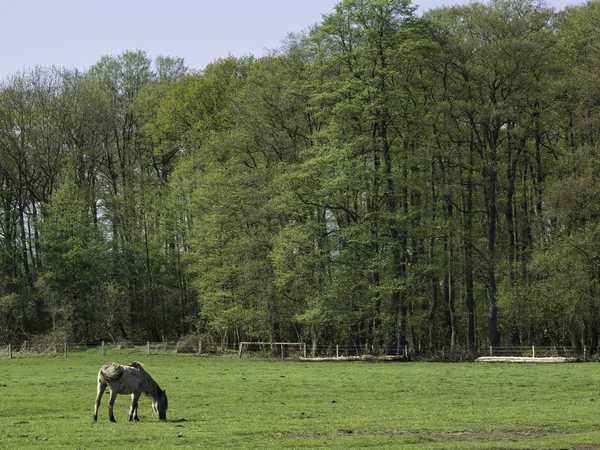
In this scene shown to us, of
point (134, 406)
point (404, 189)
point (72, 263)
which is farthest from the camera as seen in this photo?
point (72, 263)

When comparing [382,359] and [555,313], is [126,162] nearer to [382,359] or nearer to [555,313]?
[382,359]

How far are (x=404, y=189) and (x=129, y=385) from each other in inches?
1433

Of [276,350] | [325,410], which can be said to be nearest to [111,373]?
[325,410]

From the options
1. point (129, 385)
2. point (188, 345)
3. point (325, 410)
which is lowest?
point (325, 410)

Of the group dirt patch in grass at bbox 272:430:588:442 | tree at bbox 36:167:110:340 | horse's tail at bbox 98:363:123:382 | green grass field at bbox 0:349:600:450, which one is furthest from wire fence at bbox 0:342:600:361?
horse's tail at bbox 98:363:123:382

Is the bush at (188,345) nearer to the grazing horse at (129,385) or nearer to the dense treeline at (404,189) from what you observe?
the dense treeline at (404,189)

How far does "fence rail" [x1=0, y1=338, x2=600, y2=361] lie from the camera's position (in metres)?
50.8

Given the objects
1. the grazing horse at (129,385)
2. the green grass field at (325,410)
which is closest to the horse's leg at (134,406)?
the grazing horse at (129,385)

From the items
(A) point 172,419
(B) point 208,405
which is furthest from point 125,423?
(B) point 208,405

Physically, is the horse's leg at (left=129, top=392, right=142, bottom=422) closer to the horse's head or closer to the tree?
the horse's head

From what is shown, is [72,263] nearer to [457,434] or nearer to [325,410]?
[325,410]

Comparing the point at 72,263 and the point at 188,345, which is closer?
the point at 188,345

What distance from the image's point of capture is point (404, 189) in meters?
55.3

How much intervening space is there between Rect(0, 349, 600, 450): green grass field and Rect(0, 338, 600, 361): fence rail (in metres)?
8.68
